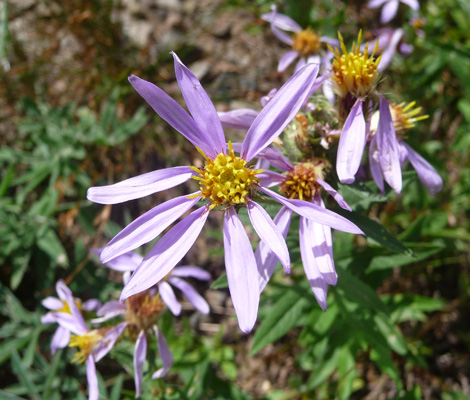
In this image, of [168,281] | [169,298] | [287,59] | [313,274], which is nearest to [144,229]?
[313,274]

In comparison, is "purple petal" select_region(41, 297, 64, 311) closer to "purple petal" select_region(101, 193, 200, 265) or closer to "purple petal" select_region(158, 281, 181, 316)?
"purple petal" select_region(158, 281, 181, 316)

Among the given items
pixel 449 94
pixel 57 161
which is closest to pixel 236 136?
pixel 57 161

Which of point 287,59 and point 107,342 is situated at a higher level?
point 287,59

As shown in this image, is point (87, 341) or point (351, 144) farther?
point (87, 341)

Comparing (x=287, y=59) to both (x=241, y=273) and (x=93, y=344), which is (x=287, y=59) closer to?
(x=241, y=273)

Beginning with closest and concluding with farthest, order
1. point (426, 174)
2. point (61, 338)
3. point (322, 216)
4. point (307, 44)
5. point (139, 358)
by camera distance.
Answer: point (322, 216) < point (426, 174) < point (139, 358) < point (61, 338) < point (307, 44)

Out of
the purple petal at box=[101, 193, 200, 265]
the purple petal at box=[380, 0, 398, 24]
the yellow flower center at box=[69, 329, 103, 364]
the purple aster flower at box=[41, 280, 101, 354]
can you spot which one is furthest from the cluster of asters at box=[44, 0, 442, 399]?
the purple petal at box=[380, 0, 398, 24]

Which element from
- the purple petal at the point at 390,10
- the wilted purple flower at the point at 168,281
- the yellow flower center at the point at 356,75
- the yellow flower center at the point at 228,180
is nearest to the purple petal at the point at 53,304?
the wilted purple flower at the point at 168,281
